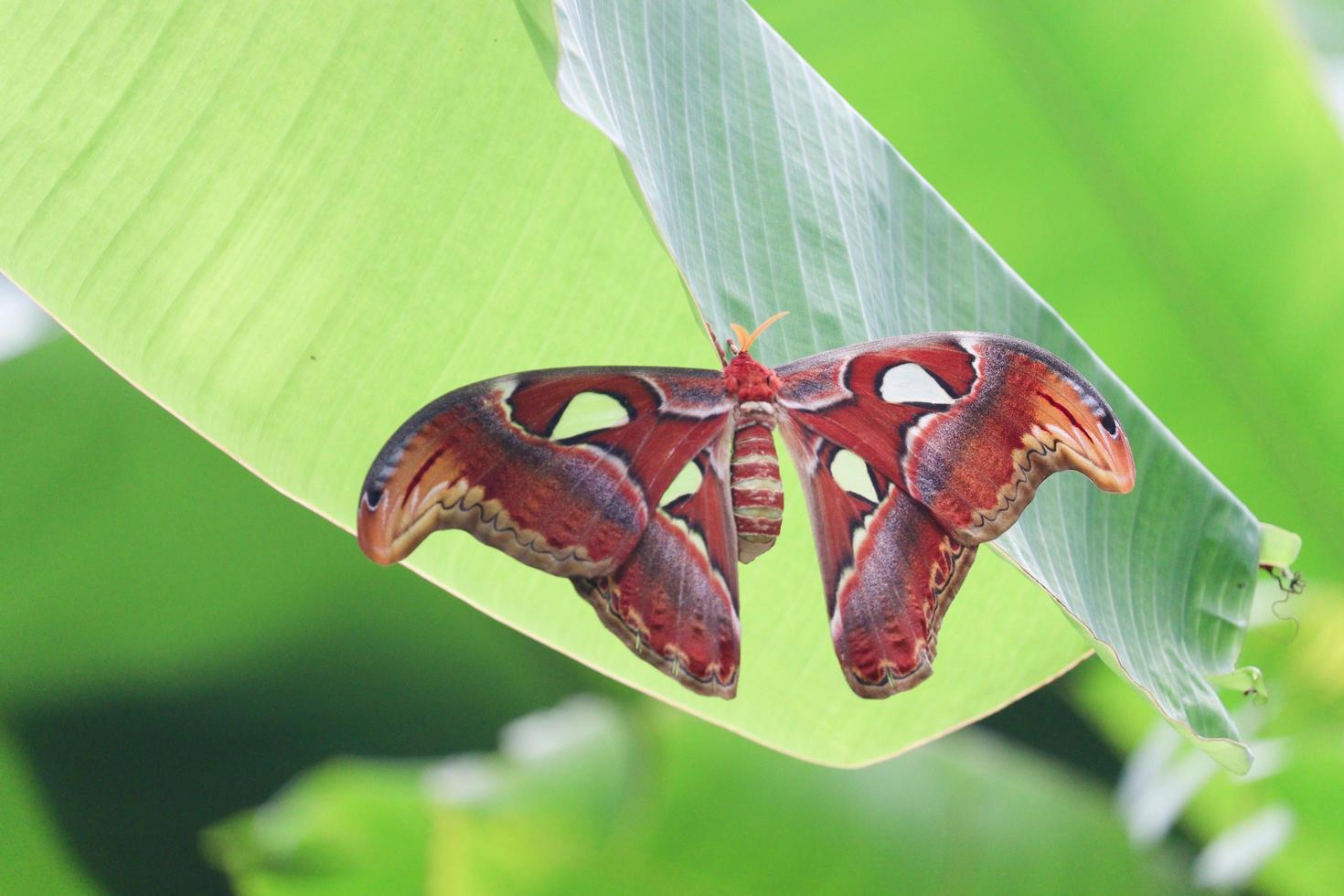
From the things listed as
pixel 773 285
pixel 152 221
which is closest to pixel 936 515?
pixel 773 285

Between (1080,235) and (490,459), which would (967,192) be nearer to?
(1080,235)

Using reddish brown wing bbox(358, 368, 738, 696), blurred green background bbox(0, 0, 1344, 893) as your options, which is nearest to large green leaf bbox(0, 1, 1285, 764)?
reddish brown wing bbox(358, 368, 738, 696)

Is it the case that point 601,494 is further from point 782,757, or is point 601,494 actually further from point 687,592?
point 782,757

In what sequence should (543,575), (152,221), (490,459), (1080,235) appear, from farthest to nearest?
(1080,235) → (543,575) → (152,221) → (490,459)

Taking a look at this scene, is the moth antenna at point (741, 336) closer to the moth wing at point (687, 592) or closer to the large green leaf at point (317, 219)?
the moth wing at point (687, 592)

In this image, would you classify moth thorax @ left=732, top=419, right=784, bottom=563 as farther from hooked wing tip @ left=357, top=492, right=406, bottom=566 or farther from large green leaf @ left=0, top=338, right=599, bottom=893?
large green leaf @ left=0, top=338, right=599, bottom=893

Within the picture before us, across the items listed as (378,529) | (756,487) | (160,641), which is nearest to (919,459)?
(756,487)
